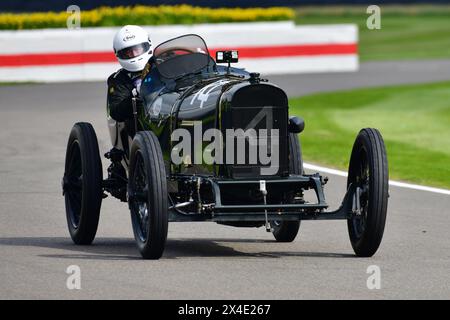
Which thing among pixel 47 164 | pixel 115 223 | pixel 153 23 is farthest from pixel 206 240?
pixel 153 23

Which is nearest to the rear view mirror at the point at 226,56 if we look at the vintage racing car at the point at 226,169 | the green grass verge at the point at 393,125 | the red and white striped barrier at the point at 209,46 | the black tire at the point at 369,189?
the vintage racing car at the point at 226,169

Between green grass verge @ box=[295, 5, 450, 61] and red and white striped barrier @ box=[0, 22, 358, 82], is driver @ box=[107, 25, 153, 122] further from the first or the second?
green grass verge @ box=[295, 5, 450, 61]

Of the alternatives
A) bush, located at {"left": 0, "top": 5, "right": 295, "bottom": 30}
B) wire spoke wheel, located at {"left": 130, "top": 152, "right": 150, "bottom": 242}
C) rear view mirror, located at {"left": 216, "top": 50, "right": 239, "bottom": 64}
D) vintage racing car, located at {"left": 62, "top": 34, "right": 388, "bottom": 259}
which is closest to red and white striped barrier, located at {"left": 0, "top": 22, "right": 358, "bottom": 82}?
bush, located at {"left": 0, "top": 5, "right": 295, "bottom": 30}

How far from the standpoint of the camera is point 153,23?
105 feet

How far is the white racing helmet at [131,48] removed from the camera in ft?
38.1

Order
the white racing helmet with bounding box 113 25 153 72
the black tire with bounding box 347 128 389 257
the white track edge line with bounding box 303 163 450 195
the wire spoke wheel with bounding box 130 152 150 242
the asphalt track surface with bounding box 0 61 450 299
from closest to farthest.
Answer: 1. the asphalt track surface with bounding box 0 61 450 299
2. the black tire with bounding box 347 128 389 257
3. the wire spoke wheel with bounding box 130 152 150 242
4. the white racing helmet with bounding box 113 25 153 72
5. the white track edge line with bounding box 303 163 450 195

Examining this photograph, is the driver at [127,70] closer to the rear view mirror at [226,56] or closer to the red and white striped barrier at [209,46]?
the rear view mirror at [226,56]

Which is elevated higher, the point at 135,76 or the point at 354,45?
the point at 135,76

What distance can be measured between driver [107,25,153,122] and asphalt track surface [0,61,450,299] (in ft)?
3.51

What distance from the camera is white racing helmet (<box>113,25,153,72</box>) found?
1162 cm

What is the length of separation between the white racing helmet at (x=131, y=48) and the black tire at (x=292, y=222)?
1590mm
